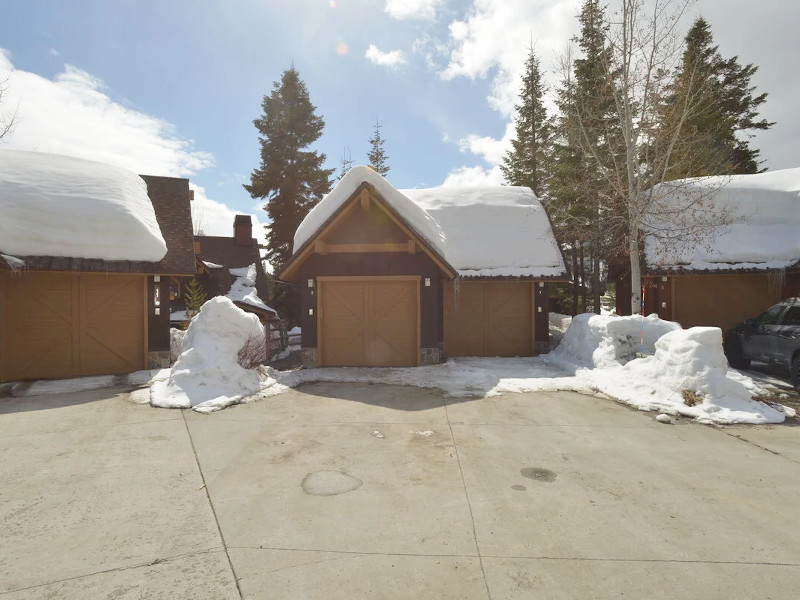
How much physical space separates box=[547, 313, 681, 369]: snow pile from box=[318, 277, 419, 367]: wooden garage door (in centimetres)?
465

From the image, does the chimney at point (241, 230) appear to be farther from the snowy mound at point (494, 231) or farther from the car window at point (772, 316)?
the car window at point (772, 316)

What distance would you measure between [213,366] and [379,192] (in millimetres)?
5911

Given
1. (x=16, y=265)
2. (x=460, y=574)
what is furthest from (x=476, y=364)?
(x=16, y=265)

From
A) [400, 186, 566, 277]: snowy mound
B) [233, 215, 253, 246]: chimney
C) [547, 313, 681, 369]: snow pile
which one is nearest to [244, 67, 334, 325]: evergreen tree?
[233, 215, 253, 246]: chimney

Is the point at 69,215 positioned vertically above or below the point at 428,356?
above

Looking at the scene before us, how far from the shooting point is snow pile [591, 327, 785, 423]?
22.6 ft

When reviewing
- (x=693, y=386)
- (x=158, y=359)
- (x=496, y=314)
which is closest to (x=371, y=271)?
(x=496, y=314)

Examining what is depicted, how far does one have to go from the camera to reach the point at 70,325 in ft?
35.2

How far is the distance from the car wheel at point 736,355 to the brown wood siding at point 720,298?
3.14 m

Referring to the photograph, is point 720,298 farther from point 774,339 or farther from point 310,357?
point 310,357

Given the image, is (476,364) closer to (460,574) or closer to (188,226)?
(460,574)

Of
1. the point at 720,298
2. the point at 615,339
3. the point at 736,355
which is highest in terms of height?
the point at 720,298

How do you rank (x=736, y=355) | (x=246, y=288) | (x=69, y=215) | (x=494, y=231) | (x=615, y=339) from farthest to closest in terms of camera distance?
1. (x=246, y=288)
2. (x=494, y=231)
3. (x=736, y=355)
4. (x=69, y=215)
5. (x=615, y=339)

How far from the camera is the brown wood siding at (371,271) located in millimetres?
11711
